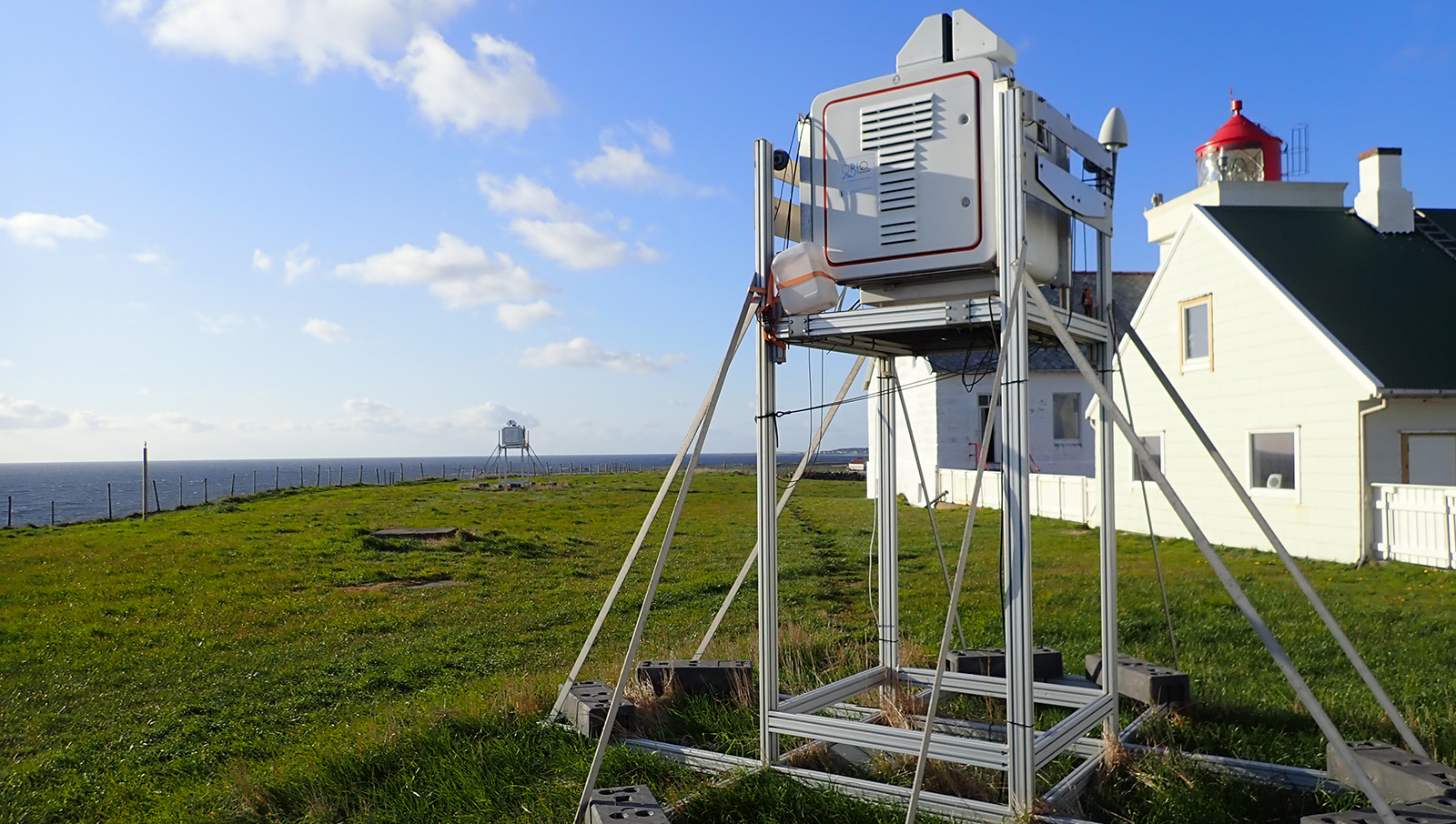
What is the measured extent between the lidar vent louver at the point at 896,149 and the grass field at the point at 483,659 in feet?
9.78

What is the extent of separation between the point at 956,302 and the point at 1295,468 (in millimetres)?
12350

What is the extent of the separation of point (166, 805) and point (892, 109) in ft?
18.7

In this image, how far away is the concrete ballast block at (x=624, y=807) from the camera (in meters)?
4.12

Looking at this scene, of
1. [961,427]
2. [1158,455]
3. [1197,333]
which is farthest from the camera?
[961,427]

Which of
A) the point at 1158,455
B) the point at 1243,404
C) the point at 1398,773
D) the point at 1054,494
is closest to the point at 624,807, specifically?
the point at 1398,773

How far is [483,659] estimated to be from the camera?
30.8 feet

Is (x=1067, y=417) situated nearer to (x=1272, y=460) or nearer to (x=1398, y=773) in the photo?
(x=1272, y=460)

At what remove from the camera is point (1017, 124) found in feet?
14.9

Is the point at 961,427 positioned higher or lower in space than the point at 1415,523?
higher

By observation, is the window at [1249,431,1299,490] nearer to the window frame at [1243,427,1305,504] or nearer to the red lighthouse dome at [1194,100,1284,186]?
the window frame at [1243,427,1305,504]

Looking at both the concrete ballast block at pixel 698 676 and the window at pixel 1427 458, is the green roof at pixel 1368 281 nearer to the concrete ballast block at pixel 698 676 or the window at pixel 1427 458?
the window at pixel 1427 458

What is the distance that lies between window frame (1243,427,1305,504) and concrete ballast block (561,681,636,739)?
12.5 metres

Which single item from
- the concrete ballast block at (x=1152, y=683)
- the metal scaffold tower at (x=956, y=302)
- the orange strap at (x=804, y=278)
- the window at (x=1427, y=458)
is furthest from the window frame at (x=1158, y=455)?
the orange strap at (x=804, y=278)

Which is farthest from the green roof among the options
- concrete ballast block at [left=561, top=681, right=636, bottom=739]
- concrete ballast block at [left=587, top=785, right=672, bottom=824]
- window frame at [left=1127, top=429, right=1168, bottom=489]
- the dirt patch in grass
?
the dirt patch in grass
